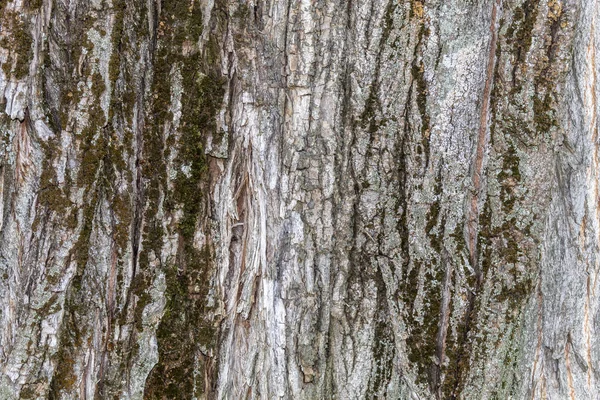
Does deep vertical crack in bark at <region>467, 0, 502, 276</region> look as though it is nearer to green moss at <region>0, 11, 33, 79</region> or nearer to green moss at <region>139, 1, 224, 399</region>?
green moss at <region>139, 1, 224, 399</region>

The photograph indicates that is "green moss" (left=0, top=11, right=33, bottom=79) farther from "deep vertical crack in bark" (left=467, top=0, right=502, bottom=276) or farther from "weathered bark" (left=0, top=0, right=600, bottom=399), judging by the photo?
"deep vertical crack in bark" (left=467, top=0, right=502, bottom=276)

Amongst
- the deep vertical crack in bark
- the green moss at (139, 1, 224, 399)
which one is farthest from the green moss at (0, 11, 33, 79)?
the deep vertical crack in bark

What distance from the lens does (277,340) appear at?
5.46 feet

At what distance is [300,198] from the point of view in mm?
1642

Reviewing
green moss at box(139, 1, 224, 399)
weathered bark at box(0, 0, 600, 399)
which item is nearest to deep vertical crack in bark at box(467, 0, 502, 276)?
weathered bark at box(0, 0, 600, 399)

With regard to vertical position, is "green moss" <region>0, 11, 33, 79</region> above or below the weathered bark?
above

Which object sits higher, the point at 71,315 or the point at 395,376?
the point at 71,315

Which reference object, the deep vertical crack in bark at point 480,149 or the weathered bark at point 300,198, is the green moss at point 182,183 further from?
the deep vertical crack in bark at point 480,149

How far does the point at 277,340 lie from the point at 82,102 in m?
1.04

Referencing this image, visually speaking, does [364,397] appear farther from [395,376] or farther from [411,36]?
[411,36]

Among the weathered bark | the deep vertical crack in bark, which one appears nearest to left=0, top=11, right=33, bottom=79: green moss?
the weathered bark

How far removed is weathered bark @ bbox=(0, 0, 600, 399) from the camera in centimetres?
156

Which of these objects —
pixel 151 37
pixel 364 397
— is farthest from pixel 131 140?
pixel 364 397

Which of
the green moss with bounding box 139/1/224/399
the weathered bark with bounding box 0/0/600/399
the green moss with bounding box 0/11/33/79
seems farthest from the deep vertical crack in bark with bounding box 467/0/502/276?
the green moss with bounding box 0/11/33/79
